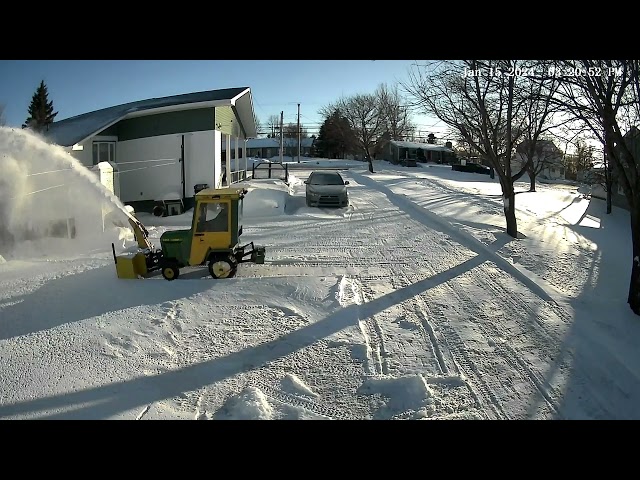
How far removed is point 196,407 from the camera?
4.11 m

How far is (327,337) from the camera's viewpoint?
5.56 m

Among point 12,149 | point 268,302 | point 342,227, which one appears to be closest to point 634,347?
point 268,302

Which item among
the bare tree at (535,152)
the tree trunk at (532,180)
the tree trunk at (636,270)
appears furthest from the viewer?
the tree trunk at (532,180)

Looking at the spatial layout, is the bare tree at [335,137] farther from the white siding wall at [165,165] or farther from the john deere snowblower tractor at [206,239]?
the john deere snowblower tractor at [206,239]

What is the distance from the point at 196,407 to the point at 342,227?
9.20m

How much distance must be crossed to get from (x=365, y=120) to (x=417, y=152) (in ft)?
55.4

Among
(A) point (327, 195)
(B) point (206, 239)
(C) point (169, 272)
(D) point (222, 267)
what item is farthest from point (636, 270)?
(A) point (327, 195)

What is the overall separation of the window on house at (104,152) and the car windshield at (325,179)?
7225 mm

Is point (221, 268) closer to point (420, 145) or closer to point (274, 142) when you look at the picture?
point (420, 145)

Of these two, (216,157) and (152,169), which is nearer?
(152,169)

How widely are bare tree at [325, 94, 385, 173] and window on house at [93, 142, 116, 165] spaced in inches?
1057

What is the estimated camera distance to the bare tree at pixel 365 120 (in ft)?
137

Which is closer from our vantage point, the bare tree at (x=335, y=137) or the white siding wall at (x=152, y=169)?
the white siding wall at (x=152, y=169)

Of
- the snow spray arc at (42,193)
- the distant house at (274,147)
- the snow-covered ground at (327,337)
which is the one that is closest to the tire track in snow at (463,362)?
the snow-covered ground at (327,337)
